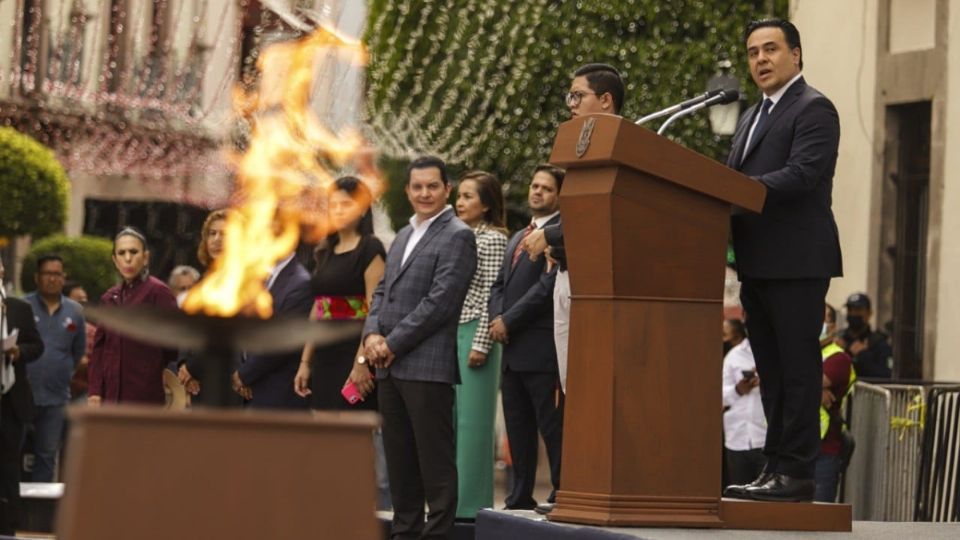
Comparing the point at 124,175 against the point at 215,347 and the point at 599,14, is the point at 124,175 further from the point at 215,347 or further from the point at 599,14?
the point at 215,347

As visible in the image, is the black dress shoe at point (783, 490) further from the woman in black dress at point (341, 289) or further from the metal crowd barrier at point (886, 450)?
the metal crowd barrier at point (886, 450)

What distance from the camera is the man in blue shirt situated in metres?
15.0

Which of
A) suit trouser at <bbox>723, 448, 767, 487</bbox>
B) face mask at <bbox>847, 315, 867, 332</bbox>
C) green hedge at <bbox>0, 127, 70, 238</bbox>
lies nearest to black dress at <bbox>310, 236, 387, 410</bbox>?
suit trouser at <bbox>723, 448, 767, 487</bbox>

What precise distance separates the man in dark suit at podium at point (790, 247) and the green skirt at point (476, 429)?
3.22 m

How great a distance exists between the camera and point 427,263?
9578 mm

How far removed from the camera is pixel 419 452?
9.41m

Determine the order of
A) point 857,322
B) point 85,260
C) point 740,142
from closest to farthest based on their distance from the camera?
point 740,142 < point 857,322 < point 85,260

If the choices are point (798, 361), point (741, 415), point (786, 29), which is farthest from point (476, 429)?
point (786, 29)

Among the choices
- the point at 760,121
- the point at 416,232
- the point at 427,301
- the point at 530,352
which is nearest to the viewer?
Result: the point at 760,121

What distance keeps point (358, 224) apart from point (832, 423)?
377 centimetres

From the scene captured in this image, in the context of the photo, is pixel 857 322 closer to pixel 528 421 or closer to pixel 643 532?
pixel 528 421

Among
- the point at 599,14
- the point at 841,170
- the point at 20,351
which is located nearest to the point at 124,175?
the point at 599,14

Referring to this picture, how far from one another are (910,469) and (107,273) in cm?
2111

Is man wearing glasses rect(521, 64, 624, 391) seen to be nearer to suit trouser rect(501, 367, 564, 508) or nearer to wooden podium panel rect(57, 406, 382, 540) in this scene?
suit trouser rect(501, 367, 564, 508)
